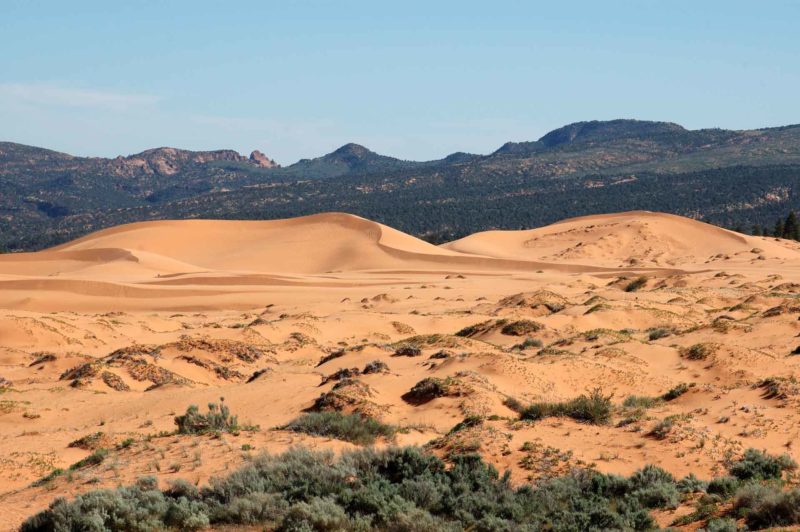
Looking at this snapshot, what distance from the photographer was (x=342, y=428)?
13.9 metres

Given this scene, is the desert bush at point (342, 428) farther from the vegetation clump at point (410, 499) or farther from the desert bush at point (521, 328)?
the desert bush at point (521, 328)

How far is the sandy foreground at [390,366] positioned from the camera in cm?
1304

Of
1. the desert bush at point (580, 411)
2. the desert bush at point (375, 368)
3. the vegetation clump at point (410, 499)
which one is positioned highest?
the vegetation clump at point (410, 499)

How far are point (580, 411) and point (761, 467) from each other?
361 cm

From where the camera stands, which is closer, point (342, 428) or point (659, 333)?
point (342, 428)

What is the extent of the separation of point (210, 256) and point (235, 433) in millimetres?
79188

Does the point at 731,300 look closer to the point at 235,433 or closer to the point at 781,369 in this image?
the point at 781,369

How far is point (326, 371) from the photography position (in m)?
23.1

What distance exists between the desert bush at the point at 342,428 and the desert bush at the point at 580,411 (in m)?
2.21

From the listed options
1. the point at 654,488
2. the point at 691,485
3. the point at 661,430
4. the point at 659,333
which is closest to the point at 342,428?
the point at 661,430

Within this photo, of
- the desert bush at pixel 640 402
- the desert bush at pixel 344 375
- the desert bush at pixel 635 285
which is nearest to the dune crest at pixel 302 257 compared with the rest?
the desert bush at pixel 635 285

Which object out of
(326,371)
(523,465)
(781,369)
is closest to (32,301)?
(326,371)

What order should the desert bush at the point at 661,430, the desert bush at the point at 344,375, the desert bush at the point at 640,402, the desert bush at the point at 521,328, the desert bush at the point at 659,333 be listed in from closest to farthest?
the desert bush at the point at 661,430
the desert bush at the point at 640,402
the desert bush at the point at 344,375
the desert bush at the point at 659,333
the desert bush at the point at 521,328

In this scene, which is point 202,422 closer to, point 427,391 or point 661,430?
point 427,391
